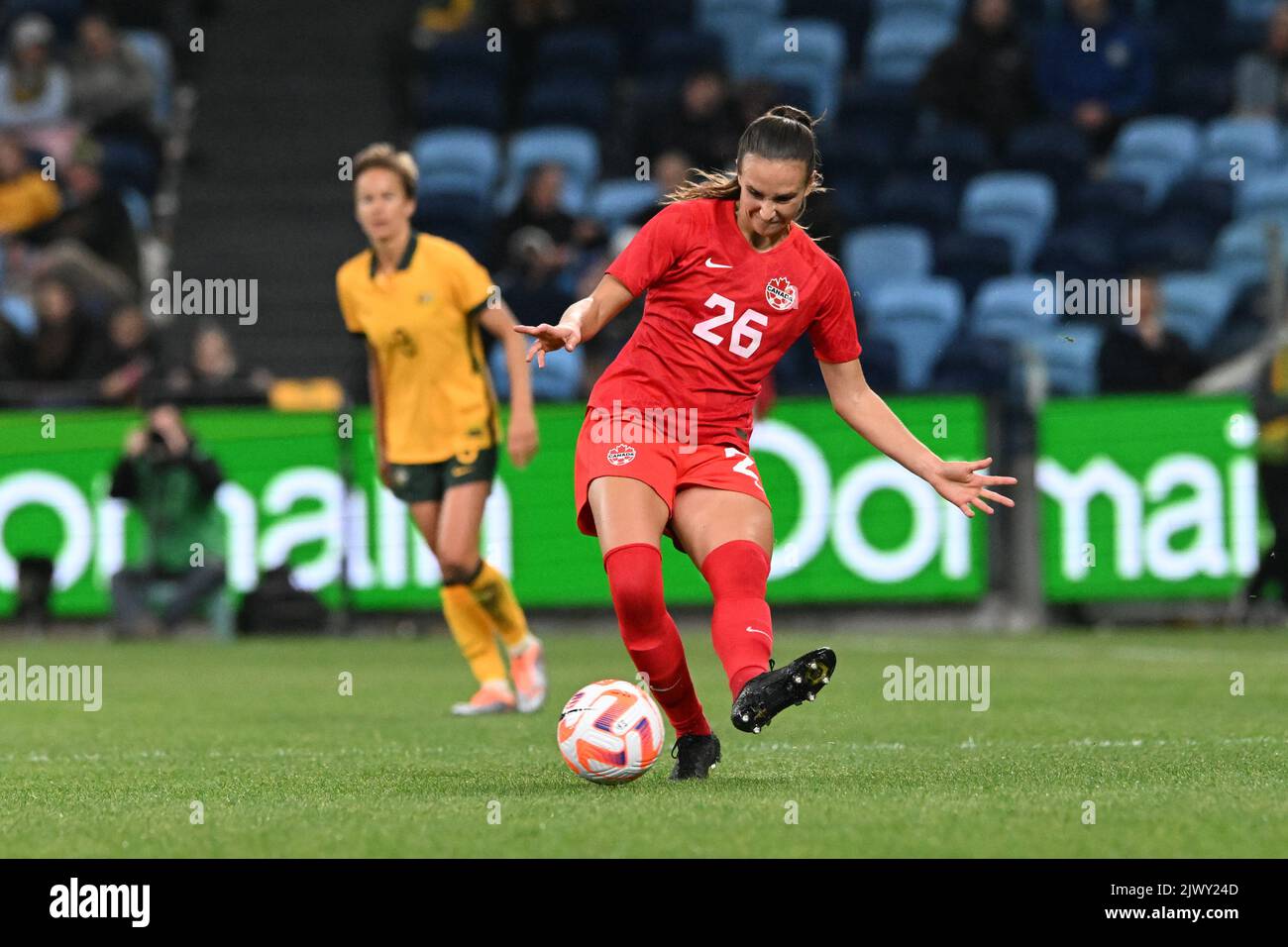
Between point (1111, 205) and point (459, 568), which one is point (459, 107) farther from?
point (459, 568)

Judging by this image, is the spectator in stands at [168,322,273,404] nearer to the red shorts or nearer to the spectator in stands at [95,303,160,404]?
the spectator in stands at [95,303,160,404]

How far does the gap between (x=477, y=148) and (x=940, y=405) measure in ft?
19.1

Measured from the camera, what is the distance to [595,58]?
66.9ft

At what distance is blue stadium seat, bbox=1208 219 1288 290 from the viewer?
1800 cm

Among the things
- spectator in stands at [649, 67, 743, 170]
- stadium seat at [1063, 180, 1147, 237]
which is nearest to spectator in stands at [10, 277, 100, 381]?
spectator in stands at [649, 67, 743, 170]

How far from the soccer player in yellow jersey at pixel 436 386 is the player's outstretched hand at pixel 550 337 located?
11.7ft

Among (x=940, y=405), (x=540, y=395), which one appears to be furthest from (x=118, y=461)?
(x=940, y=405)

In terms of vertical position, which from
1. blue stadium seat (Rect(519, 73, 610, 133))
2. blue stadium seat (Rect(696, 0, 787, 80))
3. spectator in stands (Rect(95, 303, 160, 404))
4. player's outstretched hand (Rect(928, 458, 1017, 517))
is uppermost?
blue stadium seat (Rect(696, 0, 787, 80))

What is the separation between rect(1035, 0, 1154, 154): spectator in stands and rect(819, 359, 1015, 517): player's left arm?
13196mm

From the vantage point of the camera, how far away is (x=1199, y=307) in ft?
58.3

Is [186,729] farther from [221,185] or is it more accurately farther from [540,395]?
[221,185]

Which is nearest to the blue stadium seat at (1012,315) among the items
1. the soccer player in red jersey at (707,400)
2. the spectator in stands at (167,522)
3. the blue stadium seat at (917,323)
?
the blue stadium seat at (917,323)

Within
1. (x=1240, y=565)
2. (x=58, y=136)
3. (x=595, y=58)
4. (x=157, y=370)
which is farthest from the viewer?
(x=595, y=58)

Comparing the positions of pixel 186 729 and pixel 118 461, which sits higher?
pixel 118 461
